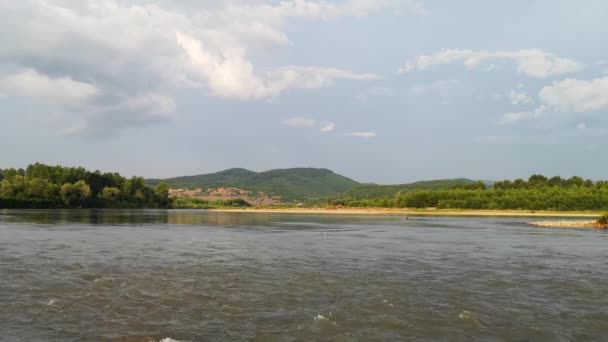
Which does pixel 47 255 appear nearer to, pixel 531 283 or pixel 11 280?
pixel 11 280

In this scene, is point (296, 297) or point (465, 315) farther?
point (296, 297)

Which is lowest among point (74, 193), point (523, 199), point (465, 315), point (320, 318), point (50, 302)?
point (465, 315)

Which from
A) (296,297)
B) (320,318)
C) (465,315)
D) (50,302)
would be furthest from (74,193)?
(465,315)

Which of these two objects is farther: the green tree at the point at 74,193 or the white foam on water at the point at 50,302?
the green tree at the point at 74,193

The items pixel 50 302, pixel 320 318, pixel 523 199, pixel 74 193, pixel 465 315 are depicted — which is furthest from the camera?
pixel 74 193

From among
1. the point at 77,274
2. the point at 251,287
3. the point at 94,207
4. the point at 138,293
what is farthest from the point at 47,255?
the point at 94,207

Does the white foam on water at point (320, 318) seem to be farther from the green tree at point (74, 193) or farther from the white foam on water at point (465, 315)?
the green tree at point (74, 193)

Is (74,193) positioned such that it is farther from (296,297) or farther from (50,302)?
(296,297)

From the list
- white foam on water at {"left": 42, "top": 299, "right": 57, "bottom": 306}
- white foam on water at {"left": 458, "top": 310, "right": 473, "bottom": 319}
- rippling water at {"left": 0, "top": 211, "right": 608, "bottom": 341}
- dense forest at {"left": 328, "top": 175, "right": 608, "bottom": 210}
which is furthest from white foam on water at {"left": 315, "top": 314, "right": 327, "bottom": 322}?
dense forest at {"left": 328, "top": 175, "right": 608, "bottom": 210}

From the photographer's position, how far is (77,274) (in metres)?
22.7

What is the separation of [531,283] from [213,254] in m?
20.0

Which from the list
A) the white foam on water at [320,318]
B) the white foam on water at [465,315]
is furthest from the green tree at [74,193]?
the white foam on water at [465,315]

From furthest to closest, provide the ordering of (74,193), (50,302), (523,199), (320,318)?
(74,193) < (523,199) < (50,302) < (320,318)

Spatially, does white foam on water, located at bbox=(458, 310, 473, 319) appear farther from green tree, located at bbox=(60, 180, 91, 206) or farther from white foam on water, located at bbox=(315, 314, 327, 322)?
green tree, located at bbox=(60, 180, 91, 206)
